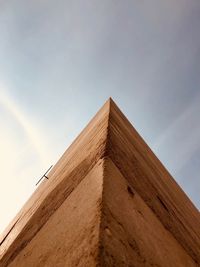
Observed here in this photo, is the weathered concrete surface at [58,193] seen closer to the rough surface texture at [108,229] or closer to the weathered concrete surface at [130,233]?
the rough surface texture at [108,229]

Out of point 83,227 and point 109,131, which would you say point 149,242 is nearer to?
point 83,227

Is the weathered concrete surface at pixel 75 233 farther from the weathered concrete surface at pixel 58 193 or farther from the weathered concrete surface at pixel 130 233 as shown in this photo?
the weathered concrete surface at pixel 58 193

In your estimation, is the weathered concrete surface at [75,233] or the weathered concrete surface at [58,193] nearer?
the weathered concrete surface at [75,233]

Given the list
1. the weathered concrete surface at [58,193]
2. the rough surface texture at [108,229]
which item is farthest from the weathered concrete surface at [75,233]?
the weathered concrete surface at [58,193]

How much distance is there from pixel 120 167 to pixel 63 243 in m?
0.45

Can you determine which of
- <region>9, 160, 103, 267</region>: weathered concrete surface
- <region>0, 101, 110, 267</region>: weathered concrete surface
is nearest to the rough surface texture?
<region>9, 160, 103, 267</region>: weathered concrete surface

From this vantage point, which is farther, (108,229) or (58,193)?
(58,193)

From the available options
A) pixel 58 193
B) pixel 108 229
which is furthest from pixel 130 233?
pixel 58 193

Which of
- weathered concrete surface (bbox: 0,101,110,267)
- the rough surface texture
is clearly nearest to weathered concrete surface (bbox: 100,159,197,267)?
the rough surface texture

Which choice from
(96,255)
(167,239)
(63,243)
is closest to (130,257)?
(96,255)

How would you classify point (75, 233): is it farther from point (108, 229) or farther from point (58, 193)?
point (58, 193)

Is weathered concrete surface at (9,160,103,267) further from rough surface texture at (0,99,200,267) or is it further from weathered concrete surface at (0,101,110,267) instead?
weathered concrete surface at (0,101,110,267)

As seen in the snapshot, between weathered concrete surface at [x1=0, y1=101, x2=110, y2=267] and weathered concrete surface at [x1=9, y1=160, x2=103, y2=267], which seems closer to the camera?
weathered concrete surface at [x1=9, y1=160, x2=103, y2=267]

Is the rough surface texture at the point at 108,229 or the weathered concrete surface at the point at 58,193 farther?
the weathered concrete surface at the point at 58,193
